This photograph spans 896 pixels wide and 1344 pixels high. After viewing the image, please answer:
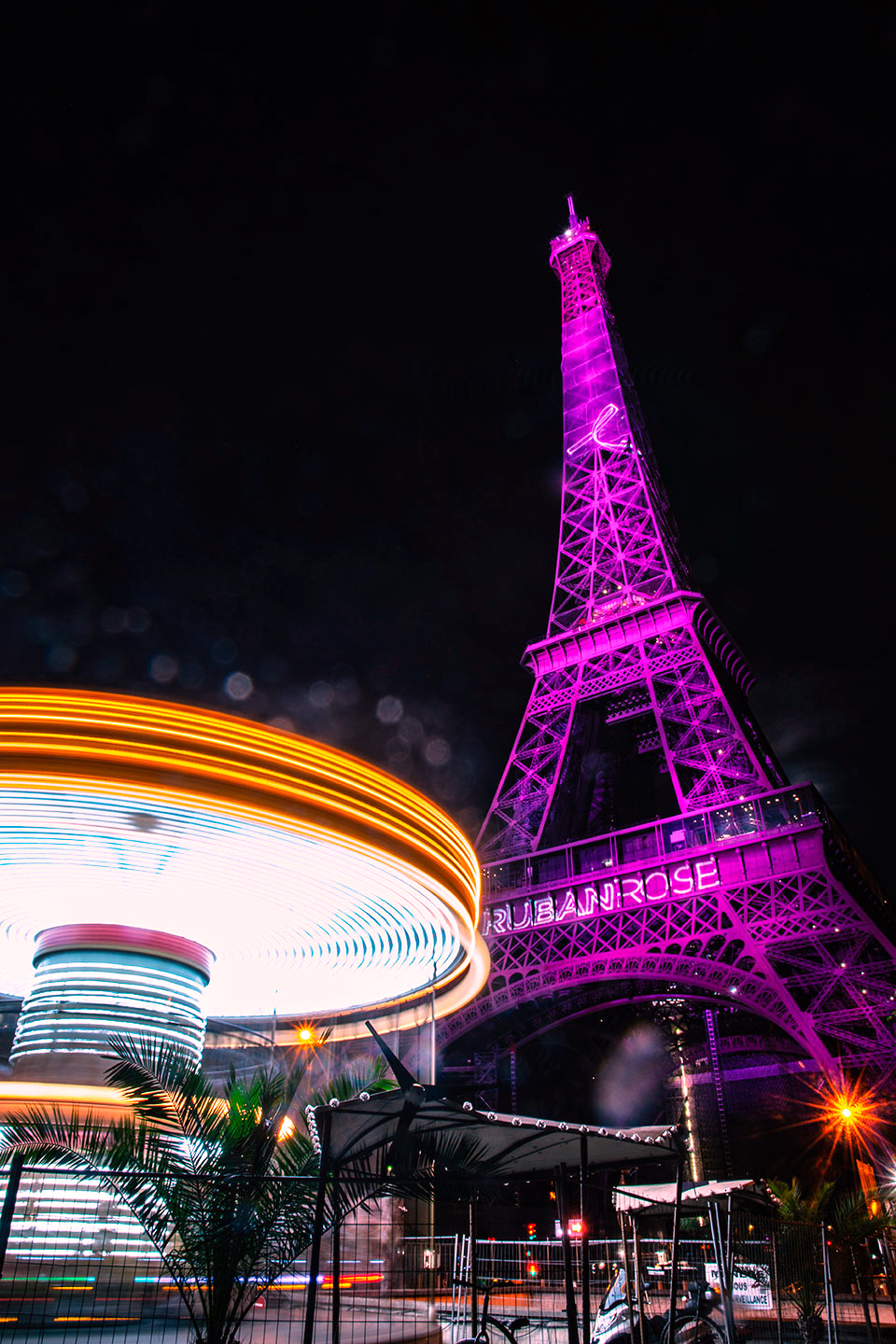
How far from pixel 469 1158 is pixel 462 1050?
112 ft

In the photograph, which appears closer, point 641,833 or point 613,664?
point 641,833

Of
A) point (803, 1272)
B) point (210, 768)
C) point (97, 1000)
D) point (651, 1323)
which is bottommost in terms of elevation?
point (651, 1323)

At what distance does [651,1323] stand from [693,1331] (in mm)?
1671

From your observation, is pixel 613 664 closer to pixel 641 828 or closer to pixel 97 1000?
pixel 641 828

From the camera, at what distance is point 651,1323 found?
36.5 feet

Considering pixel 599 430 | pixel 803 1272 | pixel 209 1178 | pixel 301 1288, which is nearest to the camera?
pixel 209 1178

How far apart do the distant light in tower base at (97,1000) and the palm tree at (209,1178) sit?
15.1ft

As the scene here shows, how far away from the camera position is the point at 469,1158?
869 cm

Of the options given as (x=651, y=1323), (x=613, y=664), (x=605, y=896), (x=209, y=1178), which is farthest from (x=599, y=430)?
(x=209, y=1178)

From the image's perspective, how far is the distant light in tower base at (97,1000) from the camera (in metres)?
13.0

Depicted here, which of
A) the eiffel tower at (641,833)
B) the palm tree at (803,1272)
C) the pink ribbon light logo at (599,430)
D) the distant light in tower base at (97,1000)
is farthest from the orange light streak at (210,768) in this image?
the pink ribbon light logo at (599,430)

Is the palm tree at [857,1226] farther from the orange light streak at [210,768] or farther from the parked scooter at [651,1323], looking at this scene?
the orange light streak at [210,768]

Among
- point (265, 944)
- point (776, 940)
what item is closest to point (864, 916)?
point (776, 940)

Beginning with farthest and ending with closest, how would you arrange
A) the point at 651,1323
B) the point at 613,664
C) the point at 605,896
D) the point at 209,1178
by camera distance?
the point at 613,664, the point at 605,896, the point at 651,1323, the point at 209,1178
